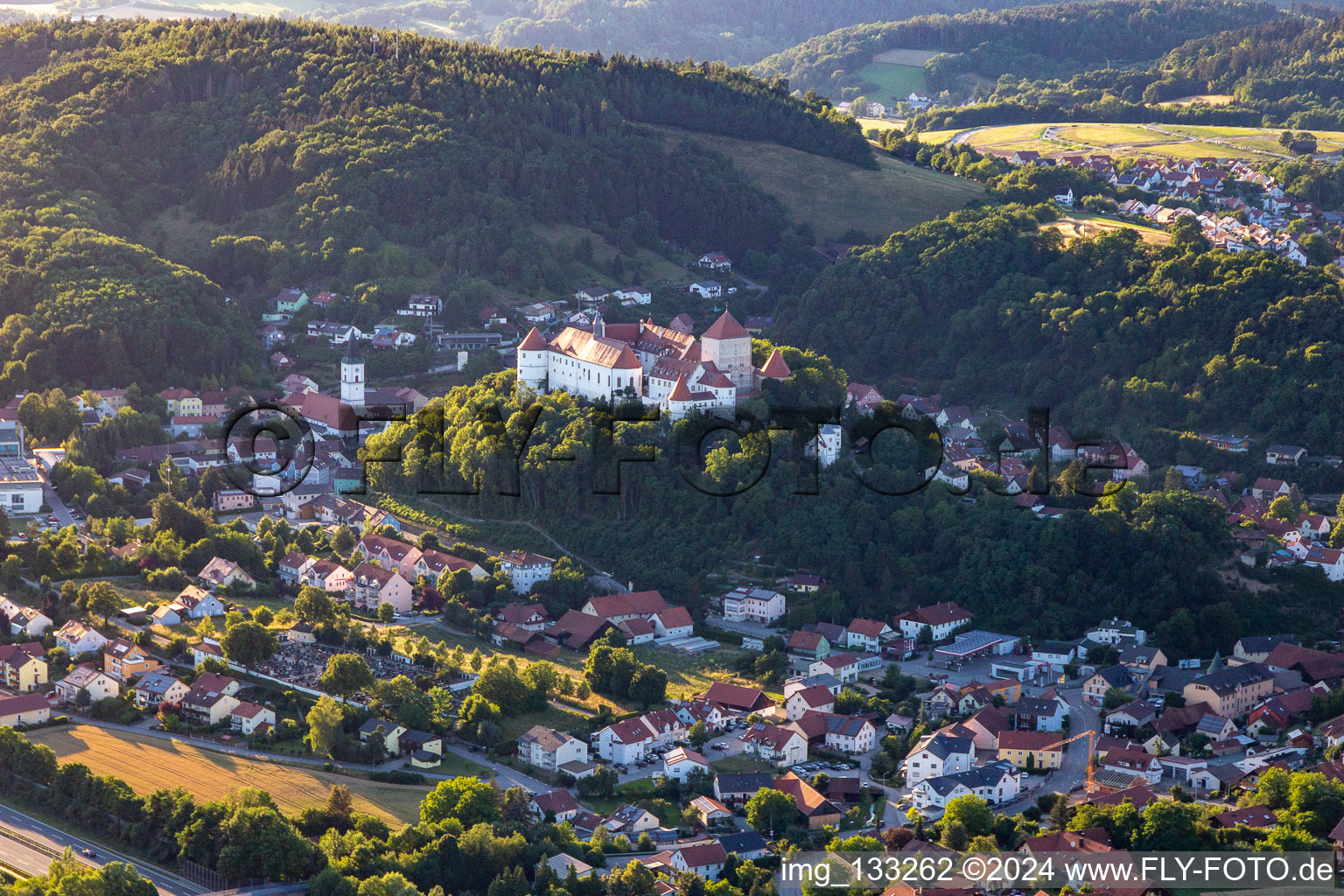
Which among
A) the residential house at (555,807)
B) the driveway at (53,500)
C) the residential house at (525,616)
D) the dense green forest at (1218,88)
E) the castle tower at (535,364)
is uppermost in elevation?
the dense green forest at (1218,88)

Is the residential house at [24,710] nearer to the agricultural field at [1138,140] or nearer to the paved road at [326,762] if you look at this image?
the paved road at [326,762]

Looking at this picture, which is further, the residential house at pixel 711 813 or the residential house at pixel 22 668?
the residential house at pixel 22 668

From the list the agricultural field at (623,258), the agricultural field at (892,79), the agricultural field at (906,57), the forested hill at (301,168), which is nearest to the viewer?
the forested hill at (301,168)

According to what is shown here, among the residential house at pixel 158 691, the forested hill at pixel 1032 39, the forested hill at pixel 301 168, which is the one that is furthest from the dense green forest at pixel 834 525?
the forested hill at pixel 1032 39

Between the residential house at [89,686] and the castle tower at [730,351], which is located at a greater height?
the castle tower at [730,351]

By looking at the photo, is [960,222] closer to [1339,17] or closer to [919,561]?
[919,561]

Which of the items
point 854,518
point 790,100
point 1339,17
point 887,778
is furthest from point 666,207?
point 1339,17

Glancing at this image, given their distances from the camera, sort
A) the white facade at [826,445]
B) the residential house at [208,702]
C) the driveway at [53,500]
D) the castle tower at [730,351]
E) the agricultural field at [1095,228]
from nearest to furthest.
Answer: the residential house at [208,702] → the driveway at [53,500] → the white facade at [826,445] → the castle tower at [730,351] → the agricultural field at [1095,228]
